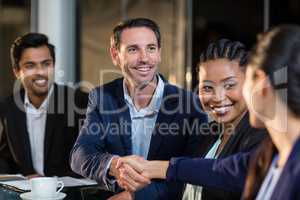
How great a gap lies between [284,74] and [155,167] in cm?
68

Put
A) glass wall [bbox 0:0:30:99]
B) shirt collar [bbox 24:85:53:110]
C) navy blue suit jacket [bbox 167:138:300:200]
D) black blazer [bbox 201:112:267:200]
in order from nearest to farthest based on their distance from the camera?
navy blue suit jacket [bbox 167:138:300:200] < black blazer [bbox 201:112:267:200] < shirt collar [bbox 24:85:53:110] < glass wall [bbox 0:0:30:99]

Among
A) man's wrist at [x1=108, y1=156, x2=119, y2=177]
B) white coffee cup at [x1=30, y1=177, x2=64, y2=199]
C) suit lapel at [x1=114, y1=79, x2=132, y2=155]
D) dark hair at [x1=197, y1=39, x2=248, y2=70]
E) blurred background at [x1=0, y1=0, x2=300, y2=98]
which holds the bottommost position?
white coffee cup at [x1=30, y1=177, x2=64, y2=199]

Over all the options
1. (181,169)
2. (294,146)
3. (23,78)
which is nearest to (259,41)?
(294,146)

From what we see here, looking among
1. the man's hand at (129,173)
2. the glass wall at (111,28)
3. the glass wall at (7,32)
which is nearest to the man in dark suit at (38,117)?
the man's hand at (129,173)

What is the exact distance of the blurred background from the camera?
489cm

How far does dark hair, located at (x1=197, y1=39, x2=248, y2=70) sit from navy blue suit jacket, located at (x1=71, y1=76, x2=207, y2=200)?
0.31 metres

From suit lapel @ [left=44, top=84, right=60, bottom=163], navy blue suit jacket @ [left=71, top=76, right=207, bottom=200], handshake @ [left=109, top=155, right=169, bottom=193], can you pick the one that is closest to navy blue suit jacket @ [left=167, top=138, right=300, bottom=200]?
handshake @ [left=109, top=155, right=169, bottom=193]

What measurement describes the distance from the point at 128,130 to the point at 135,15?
372cm

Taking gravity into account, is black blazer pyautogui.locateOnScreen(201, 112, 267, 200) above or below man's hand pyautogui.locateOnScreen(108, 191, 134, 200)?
above

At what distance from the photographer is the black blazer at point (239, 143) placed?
5.49 feet

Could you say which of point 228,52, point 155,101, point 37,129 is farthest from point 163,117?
point 37,129

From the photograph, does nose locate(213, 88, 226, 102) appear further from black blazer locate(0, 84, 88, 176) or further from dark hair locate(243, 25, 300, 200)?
black blazer locate(0, 84, 88, 176)

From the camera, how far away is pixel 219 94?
190 centimetres

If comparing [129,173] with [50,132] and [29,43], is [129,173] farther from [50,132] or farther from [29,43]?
[29,43]
